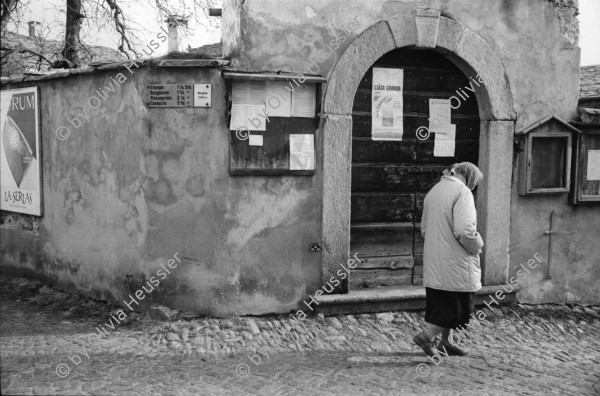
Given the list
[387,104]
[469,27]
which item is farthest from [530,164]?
[387,104]

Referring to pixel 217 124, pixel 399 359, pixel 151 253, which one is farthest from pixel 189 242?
pixel 399 359

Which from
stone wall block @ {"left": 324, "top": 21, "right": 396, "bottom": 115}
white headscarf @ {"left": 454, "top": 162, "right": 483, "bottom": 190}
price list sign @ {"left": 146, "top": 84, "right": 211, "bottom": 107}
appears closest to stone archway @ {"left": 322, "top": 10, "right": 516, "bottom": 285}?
stone wall block @ {"left": 324, "top": 21, "right": 396, "bottom": 115}

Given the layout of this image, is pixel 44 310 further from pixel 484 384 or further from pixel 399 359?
pixel 484 384

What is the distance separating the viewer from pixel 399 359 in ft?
16.3

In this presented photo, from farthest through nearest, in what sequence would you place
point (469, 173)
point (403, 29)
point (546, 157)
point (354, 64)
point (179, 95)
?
1. point (546, 157)
2. point (403, 29)
3. point (354, 64)
4. point (179, 95)
5. point (469, 173)

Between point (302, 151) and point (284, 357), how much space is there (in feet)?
6.22

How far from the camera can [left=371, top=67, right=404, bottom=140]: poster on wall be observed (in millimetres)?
6090

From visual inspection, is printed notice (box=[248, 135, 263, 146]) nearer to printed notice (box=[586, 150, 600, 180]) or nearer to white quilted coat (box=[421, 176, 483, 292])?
white quilted coat (box=[421, 176, 483, 292])

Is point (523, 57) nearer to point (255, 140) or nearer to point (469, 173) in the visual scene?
point (469, 173)

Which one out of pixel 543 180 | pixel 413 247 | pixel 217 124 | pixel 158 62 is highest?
pixel 158 62

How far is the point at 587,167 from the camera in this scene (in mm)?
6648

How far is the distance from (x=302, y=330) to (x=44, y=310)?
2727 millimetres

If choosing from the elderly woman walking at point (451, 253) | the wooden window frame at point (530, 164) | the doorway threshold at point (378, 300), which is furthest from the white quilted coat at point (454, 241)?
the wooden window frame at point (530, 164)

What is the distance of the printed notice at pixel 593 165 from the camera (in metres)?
6.66
